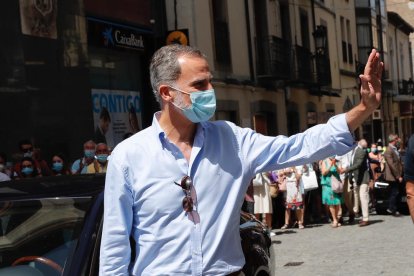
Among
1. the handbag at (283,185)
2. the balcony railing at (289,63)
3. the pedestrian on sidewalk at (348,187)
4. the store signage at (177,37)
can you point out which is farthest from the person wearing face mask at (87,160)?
the balcony railing at (289,63)

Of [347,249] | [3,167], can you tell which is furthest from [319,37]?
[3,167]

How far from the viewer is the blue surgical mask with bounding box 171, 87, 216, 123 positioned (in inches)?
108

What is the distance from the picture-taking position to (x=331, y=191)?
1338 centimetres

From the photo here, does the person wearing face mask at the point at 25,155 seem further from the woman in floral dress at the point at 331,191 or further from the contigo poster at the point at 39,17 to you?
the woman in floral dress at the point at 331,191

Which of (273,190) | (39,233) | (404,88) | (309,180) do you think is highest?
(404,88)

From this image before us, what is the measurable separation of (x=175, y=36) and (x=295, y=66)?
9.10 m

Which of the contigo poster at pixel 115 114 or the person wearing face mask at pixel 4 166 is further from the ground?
the contigo poster at pixel 115 114

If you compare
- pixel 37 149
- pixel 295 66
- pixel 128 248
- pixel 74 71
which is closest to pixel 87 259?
pixel 128 248

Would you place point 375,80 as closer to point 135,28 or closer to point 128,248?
point 128,248

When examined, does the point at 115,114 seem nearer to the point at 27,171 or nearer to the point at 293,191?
the point at 293,191

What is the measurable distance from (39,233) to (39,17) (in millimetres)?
8673

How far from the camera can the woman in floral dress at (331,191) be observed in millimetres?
13312

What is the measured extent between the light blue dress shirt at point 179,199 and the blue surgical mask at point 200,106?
0.11 m

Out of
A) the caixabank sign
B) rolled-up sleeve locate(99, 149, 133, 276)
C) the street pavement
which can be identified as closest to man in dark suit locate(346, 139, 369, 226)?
the street pavement
